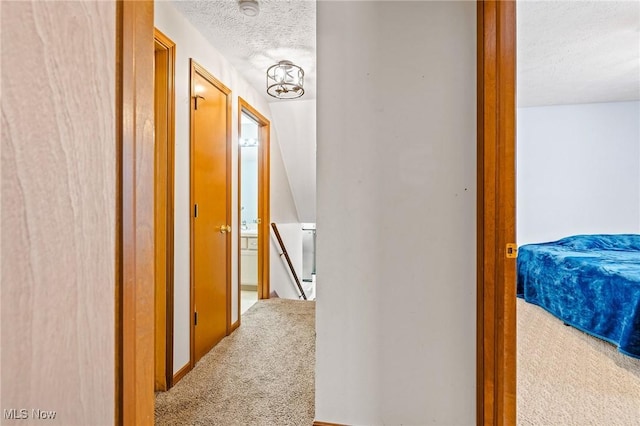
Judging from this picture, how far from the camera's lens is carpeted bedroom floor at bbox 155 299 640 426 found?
1.73 meters

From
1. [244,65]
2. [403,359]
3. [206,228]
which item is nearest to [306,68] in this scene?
[244,65]

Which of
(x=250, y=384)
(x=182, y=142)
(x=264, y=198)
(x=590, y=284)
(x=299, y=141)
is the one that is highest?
(x=299, y=141)

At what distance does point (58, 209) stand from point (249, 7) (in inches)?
79.8

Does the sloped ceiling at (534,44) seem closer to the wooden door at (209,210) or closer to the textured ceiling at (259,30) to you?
the textured ceiling at (259,30)

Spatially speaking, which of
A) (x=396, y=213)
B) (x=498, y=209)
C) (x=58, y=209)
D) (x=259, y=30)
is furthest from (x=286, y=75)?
(x=58, y=209)

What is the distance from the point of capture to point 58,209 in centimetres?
45

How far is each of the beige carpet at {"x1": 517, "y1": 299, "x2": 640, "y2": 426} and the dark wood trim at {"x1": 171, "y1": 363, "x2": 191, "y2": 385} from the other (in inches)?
77.6

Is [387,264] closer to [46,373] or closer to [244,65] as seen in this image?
[46,373]

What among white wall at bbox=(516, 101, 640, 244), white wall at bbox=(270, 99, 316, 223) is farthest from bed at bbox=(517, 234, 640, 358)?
white wall at bbox=(270, 99, 316, 223)

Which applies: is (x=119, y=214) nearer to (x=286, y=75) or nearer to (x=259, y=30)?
(x=259, y=30)

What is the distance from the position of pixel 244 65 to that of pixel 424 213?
2.24 metres

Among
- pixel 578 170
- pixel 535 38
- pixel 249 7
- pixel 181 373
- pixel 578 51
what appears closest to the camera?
pixel 249 7

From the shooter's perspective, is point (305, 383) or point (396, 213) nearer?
point (396, 213)

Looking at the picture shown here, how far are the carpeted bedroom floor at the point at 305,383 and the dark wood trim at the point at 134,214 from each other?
135cm
